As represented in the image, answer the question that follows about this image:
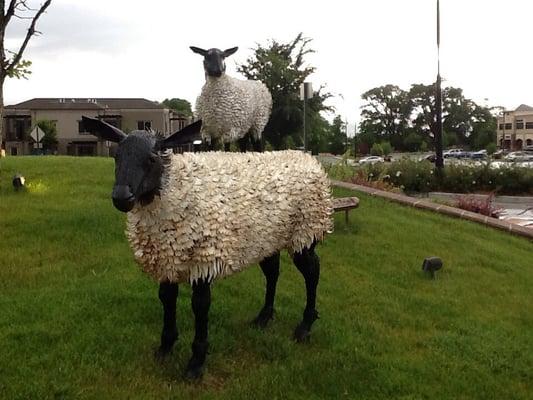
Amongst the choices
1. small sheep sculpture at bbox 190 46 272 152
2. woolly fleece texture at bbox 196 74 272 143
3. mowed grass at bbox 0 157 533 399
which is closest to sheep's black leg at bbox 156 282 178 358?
mowed grass at bbox 0 157 533 399

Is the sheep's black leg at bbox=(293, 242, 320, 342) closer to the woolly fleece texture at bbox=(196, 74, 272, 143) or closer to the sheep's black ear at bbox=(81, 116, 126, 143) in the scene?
the sheep's black ear at bbox=(81, 116, 126, 143)

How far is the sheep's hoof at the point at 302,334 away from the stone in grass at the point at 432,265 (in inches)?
113

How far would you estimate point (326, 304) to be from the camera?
6305mm

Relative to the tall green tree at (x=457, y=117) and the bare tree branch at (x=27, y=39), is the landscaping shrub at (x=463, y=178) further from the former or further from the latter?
the tall green tree at (x=457, y=117)

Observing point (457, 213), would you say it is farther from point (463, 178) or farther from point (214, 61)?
point (463, 178)

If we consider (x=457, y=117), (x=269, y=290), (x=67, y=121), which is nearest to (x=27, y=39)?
(x=269, y=290)

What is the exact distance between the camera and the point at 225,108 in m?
8.57

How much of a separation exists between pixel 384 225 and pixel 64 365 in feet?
21.5

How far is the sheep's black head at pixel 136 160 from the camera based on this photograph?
3783 mm

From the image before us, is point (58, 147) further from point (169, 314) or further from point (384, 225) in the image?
point (169, 314)

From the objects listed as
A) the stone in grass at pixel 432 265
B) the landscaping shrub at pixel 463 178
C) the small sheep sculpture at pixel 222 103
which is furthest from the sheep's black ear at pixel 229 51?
the landscaping shrub at pixel 463 178

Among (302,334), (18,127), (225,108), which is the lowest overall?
(302,334)

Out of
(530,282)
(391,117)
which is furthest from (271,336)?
(391,117)

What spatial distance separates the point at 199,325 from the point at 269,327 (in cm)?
123
